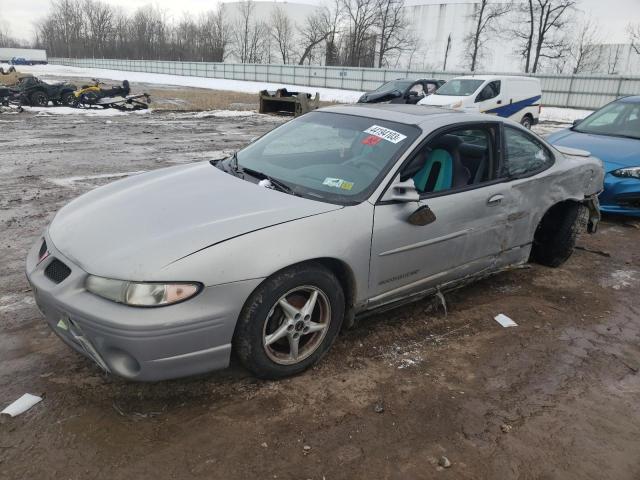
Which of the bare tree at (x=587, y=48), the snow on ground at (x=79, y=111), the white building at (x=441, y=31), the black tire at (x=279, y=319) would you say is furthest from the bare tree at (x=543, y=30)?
the black tire at (x=279, y=319)

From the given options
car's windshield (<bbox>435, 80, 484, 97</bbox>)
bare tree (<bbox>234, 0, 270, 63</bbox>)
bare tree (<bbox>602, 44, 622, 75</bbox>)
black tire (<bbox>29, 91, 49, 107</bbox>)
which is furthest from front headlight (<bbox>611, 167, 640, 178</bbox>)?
bare tree (<bbox>234, 0, 270, 63</bbox>)

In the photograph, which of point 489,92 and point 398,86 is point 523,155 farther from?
point 398,86

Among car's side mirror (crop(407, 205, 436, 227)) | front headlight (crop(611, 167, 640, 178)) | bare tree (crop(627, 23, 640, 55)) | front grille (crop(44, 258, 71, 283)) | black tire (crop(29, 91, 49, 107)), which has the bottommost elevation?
black tire (crop(29, 91, 49, 107))

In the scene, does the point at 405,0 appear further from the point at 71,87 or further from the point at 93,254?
the point at 93,254

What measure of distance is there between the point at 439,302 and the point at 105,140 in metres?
11.0

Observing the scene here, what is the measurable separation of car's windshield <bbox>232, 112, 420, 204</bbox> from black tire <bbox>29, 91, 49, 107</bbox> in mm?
19231

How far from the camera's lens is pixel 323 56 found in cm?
6975

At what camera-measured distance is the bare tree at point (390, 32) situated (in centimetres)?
5691

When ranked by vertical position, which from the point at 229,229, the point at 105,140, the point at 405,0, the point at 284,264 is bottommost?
the point at 105,140

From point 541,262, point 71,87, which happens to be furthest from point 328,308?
point 71,87

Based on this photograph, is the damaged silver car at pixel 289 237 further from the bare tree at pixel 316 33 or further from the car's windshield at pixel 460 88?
the bare tree at pixel 316 33

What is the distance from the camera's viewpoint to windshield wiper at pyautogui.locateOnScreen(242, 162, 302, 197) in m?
3.05

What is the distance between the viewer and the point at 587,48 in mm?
49031

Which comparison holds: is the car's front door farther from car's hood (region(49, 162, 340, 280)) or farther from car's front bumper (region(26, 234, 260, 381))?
car's front bumper (region(26, 234, 260, 381))
